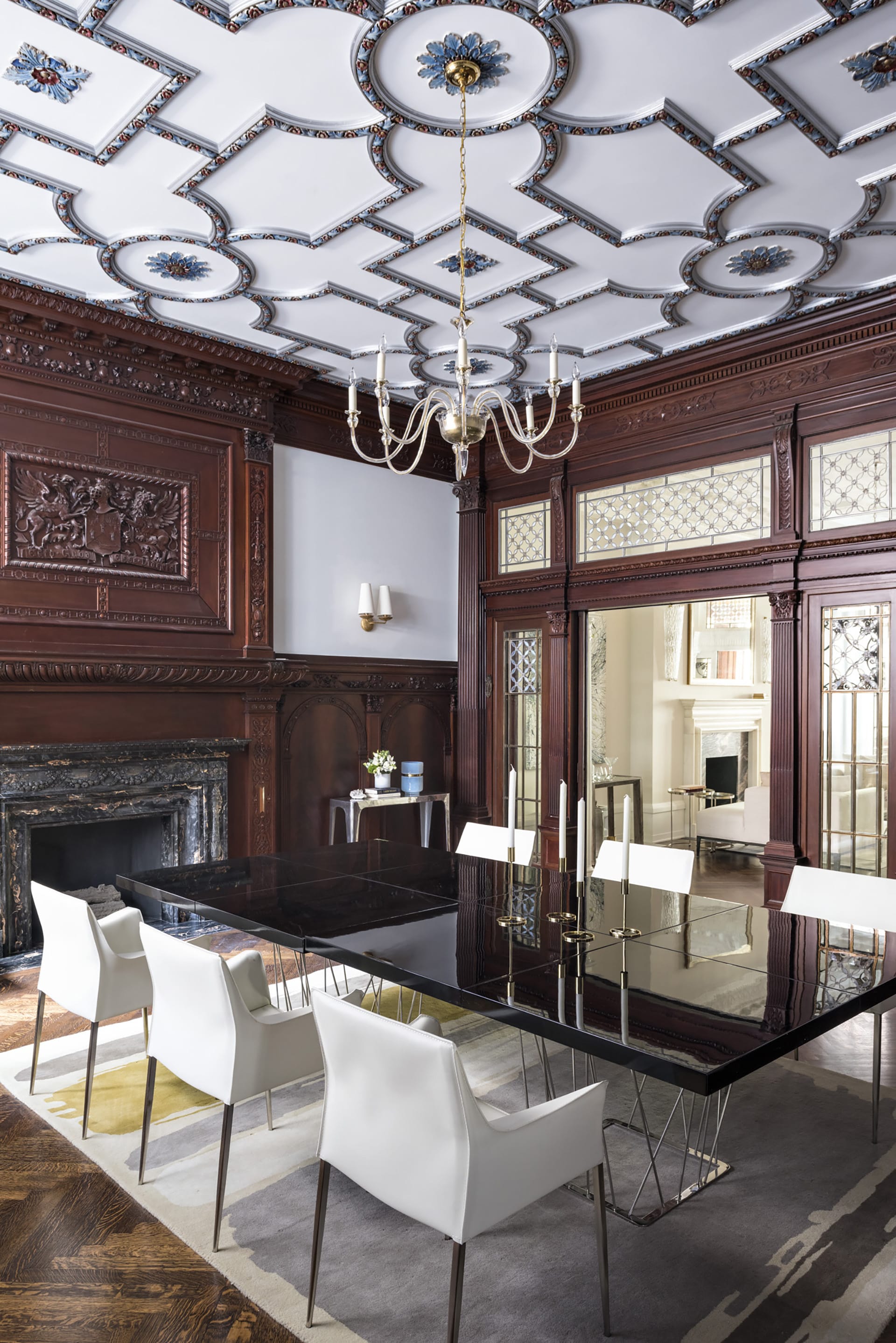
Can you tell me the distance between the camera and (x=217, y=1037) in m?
2.38

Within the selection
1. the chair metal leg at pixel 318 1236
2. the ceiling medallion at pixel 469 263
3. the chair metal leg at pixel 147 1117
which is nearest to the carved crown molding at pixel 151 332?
the ceiling medallion at pixel 469 263

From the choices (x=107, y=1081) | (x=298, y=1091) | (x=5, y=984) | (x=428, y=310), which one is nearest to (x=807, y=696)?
(x=428, y=310)

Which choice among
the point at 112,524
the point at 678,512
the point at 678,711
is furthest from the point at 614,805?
the point at 112,524

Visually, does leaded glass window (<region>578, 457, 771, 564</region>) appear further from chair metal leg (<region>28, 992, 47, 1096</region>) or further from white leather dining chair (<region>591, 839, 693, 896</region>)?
chair metal leg (<region>28, 992, 47, 1096</region>)

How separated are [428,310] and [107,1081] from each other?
156 inches

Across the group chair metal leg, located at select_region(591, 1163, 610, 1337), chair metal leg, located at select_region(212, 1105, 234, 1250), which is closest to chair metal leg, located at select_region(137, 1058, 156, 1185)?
chair metal leg, located at select_region(212, 1105, 234, 1250)

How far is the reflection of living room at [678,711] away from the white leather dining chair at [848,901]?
4.79m

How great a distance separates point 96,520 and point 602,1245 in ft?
14.4

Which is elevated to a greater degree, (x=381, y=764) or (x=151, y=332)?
(x=151, y=332)

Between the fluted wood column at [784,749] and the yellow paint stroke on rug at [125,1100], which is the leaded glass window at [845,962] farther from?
the fluted wood column at [784,749]

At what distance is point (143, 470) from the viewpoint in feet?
17.3

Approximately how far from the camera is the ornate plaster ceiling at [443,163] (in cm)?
279

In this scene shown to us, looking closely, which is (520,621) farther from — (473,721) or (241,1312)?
(241,1312)

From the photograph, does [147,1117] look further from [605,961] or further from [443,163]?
[443,163]
